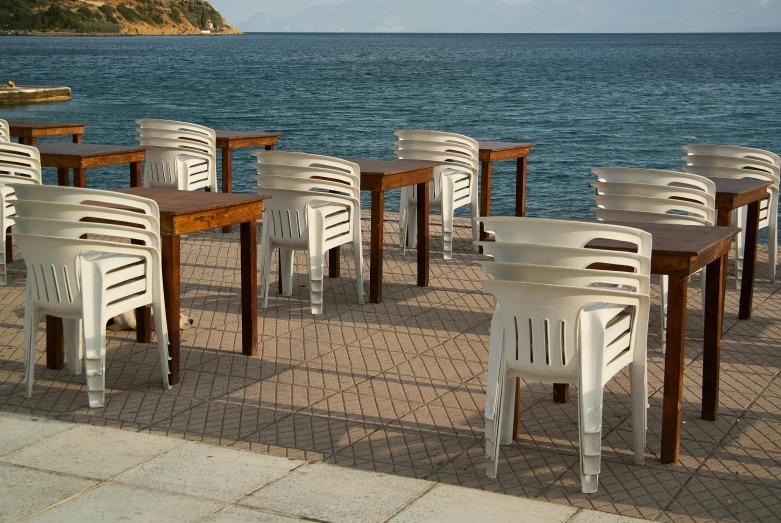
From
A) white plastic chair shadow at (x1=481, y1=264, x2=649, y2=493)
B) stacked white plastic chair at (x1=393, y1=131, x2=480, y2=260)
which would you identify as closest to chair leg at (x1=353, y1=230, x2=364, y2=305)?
stacked white plastic chair at (x1=393, y1=131, x2=480, y2=260)

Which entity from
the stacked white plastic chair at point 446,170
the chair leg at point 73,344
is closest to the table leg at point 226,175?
the stacked white plastic chair at point 446,170

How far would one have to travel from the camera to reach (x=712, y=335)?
4887mm

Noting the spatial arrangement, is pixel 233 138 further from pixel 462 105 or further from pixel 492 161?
pixel 462 105

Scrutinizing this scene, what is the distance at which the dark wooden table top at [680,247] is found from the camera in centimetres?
429

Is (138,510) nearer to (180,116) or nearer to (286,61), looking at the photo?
(180,116)

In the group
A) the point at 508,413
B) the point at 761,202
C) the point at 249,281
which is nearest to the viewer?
the point at 508,413

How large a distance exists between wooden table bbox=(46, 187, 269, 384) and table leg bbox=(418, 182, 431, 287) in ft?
6.76

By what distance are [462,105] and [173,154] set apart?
132 feet

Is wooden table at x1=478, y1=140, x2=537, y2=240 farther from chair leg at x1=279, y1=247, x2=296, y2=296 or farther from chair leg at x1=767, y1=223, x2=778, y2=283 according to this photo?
chair leg at x1=279, y1=247, x2=296, y2=296

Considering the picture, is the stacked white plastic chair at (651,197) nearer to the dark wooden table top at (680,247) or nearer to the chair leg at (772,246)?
the dark wooden table top at (680,247)

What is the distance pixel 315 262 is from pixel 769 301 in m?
3.32

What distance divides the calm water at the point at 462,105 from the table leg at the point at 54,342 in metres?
13.7

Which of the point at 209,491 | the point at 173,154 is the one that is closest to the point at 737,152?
the point at 173,154

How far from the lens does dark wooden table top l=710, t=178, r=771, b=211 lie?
21.4 feet
